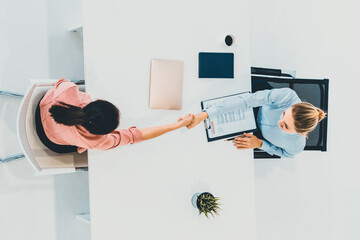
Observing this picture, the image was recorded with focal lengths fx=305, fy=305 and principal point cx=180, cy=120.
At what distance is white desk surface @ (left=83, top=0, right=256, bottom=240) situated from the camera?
5.13 ft

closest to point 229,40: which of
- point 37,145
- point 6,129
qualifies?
point 37,145

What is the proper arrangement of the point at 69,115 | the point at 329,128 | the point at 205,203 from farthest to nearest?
1. the point at 329,128
2. the point at 205,203
3. the point at 69,115

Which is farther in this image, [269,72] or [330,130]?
[330,130]

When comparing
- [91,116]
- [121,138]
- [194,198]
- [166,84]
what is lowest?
[194,198]

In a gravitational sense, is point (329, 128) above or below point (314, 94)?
below

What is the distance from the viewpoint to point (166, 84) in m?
1.67

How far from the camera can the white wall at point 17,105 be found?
7.04ft

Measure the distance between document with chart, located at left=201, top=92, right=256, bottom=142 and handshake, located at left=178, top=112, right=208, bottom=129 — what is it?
0.17 feet

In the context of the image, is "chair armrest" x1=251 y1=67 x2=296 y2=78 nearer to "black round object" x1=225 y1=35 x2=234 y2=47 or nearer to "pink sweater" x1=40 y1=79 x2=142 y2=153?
"black round object" x1=225 y1=35 x2=234 y2=47

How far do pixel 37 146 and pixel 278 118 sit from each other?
132 cm

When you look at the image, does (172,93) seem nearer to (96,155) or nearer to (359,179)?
(96,155)

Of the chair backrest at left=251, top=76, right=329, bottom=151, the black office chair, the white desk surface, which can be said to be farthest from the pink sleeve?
the chair backrest at left=251, top=76, right=329, bottom=151

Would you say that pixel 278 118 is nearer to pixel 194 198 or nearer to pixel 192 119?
pixel 192 119

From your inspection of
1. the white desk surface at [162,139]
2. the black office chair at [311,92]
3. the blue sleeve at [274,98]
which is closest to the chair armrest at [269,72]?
the black office chair at [311,92]
